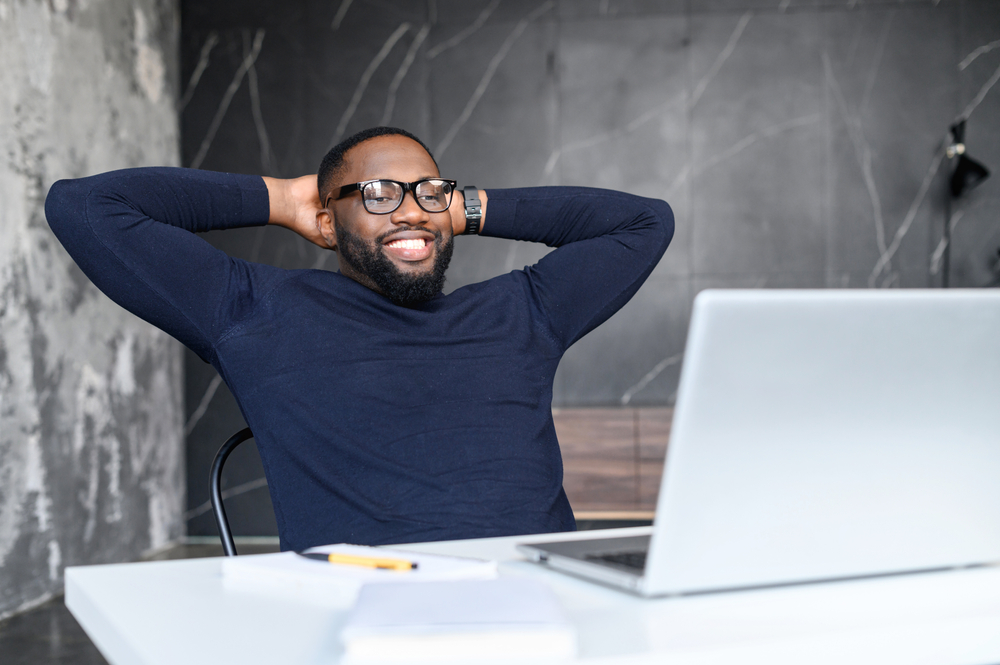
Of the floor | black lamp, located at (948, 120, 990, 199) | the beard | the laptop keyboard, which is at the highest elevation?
black lamp, located at (948, 120, 990, 199)

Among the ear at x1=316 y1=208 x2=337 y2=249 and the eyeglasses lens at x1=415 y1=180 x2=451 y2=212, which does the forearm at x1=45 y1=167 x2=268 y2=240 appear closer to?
the ear at x1=316 y1=208 x2=337 y2=249

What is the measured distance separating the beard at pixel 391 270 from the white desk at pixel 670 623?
89cm

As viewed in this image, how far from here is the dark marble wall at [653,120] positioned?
4.08 m

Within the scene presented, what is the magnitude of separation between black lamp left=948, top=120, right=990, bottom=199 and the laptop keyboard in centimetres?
376

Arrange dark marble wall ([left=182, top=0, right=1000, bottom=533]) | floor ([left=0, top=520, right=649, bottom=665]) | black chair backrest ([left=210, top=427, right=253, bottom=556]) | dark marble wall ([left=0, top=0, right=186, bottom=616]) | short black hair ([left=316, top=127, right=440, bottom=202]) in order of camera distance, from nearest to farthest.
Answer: black chair backrest ([left=210, top=427, right=253, bottom=556]) < short black hair ([left=316, top=127, right=440, bottom=202]) < floor ([left=0, top=520, right=649, bottom=665]) < dark marble wall ([left=0, top=0, right=186, bottom=616]) < dark marble wall ([left=182, top=0, right=1000, bottom=533])

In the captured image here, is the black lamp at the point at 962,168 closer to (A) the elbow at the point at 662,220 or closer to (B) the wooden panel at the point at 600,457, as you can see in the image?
(B) the wooden panel at the point at 600,457

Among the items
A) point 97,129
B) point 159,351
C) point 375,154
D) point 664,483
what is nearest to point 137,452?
point 159,351

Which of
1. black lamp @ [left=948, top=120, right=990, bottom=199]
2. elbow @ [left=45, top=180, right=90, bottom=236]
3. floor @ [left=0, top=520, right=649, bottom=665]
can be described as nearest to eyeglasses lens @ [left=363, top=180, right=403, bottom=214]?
elbow @ [left=45, top=180, right=90, bottom=236]

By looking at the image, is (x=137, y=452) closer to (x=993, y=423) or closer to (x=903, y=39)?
(x=993, y=423)

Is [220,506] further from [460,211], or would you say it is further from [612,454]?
[612,454]

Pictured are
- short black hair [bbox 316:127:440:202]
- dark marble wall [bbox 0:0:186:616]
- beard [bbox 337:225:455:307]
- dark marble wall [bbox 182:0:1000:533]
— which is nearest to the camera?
beard [bbox 337:225:455:307]

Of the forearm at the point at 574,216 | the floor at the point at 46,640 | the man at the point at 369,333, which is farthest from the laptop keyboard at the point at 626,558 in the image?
the floor at the point at 46,640

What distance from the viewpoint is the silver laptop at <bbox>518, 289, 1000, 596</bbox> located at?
562 mm

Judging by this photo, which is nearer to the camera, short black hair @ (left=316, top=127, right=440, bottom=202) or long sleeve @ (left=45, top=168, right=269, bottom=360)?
long sleeve @ (left=45, top=168, right=269, bottom=360)
